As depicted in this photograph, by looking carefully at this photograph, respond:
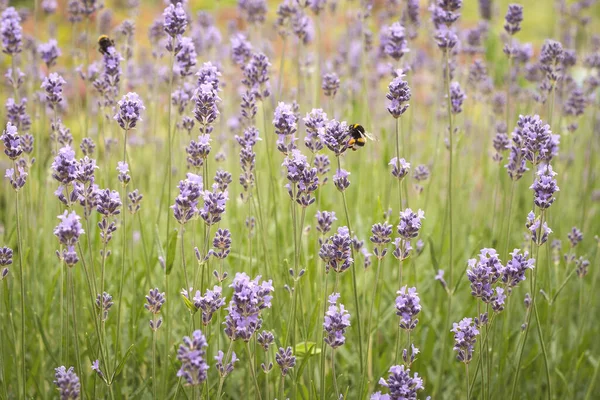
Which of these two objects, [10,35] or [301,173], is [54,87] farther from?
[301,173]

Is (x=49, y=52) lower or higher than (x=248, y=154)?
higher

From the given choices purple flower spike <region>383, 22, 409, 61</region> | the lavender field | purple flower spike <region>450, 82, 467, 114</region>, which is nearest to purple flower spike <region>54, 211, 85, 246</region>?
the lavender field

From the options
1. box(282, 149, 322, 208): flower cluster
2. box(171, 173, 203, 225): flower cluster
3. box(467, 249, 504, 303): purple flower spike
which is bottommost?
box(467, 249, 504, 303): purple flower spike

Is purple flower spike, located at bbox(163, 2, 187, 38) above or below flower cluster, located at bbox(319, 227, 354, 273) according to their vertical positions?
above

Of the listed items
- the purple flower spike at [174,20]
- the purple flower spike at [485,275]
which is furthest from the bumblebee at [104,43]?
the purple flower spike at [485,275]

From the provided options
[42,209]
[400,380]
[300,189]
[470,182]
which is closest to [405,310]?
[400,380]

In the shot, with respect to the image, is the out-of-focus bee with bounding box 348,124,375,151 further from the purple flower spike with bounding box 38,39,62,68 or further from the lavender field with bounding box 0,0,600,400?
the purple flower spike with bounding box 38,39,62,68

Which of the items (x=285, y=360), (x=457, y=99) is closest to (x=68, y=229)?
(x=285, y=360)

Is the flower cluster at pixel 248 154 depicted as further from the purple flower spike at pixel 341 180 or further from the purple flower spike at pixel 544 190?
the purple flower spike at pixel 544 190
